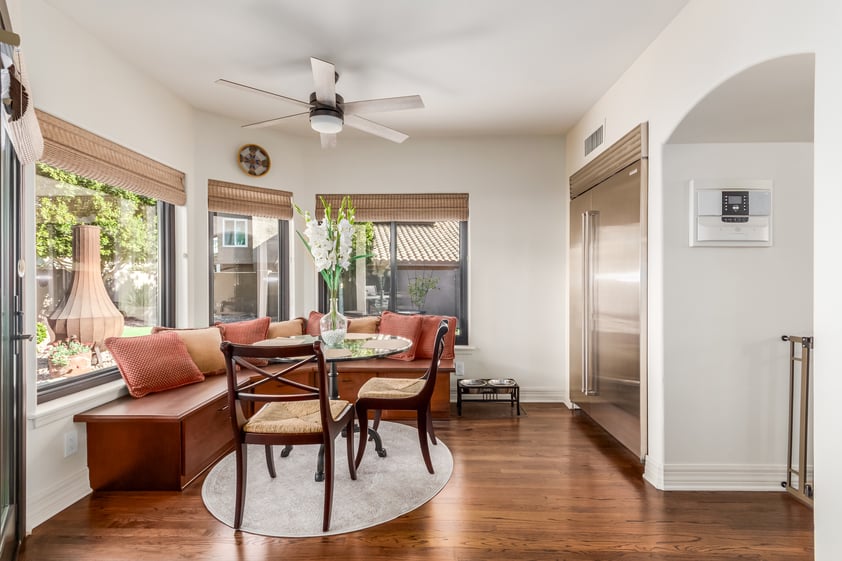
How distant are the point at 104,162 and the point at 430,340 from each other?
2.88m

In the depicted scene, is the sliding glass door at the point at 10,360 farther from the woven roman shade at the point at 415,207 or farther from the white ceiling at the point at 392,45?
the woven roman shade at the point at 415,207

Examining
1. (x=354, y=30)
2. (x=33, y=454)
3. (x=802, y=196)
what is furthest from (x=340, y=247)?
(x=802, y=196)

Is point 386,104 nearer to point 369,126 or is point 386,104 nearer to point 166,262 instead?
point 369,126

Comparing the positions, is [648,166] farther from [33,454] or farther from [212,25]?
[33,454]

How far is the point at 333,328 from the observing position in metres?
2.91

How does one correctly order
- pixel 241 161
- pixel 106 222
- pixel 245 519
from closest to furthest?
pixel 245 519, pixel 106 222, pixel 241 161

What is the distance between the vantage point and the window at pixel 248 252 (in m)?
4.09

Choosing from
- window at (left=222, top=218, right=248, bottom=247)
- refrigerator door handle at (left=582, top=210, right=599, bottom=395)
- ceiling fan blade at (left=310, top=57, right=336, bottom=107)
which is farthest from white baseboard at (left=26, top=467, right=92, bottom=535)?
refrigerator door handle at (left=582, top=210, right=599, bottom=395)

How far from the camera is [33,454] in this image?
2223 mm

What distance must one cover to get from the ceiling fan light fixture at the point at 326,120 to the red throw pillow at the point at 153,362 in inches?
74.2

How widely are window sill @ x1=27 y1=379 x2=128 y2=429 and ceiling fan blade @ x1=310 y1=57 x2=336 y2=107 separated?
2.26 m

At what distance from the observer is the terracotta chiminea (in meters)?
2.67

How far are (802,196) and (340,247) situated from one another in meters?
2.78

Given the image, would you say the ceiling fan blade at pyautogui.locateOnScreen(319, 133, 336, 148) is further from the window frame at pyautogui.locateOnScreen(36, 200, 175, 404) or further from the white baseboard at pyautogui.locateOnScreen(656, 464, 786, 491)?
the white baseboard at pyautogui.locateOnScreen(656, 464, 786, 491)
